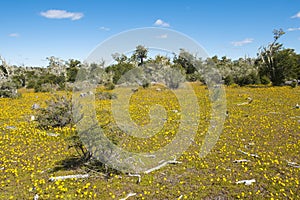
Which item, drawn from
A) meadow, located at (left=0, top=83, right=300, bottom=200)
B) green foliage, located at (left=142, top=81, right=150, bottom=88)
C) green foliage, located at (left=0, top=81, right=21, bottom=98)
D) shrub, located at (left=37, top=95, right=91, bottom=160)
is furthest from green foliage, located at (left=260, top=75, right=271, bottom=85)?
green foliage, located at (left=0, top=81, right=21, bottom=98)

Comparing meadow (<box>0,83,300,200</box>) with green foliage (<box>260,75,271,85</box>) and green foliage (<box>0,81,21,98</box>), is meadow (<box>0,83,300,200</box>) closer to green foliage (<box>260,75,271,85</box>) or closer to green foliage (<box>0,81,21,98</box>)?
green foliage (<box>0,81,21,98</box>)

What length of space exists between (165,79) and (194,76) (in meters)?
11.9

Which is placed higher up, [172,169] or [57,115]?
[57,115]

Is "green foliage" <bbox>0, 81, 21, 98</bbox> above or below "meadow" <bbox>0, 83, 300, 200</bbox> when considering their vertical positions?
above

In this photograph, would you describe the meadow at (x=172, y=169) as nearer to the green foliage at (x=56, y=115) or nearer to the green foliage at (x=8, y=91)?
the green foliage at (x=56, y=115)

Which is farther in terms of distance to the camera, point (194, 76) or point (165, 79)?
point (194, 76)

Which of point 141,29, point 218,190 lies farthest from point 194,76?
point 218,190

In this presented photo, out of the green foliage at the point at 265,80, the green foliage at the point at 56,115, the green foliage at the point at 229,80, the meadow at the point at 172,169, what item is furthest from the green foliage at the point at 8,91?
the green foliage at the point at 265,80

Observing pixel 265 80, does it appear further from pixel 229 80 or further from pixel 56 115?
pixel 56 115

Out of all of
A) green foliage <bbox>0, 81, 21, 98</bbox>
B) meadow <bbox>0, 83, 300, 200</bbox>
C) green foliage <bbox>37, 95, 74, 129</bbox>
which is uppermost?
green foliage <bbox>0, 81, 21, 98</bbox>

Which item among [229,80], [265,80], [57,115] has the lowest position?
[57,115]

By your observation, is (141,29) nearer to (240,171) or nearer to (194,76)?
(240,171)

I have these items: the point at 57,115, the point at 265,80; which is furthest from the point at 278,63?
the point at 57,115

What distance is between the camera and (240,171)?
7.65 m
